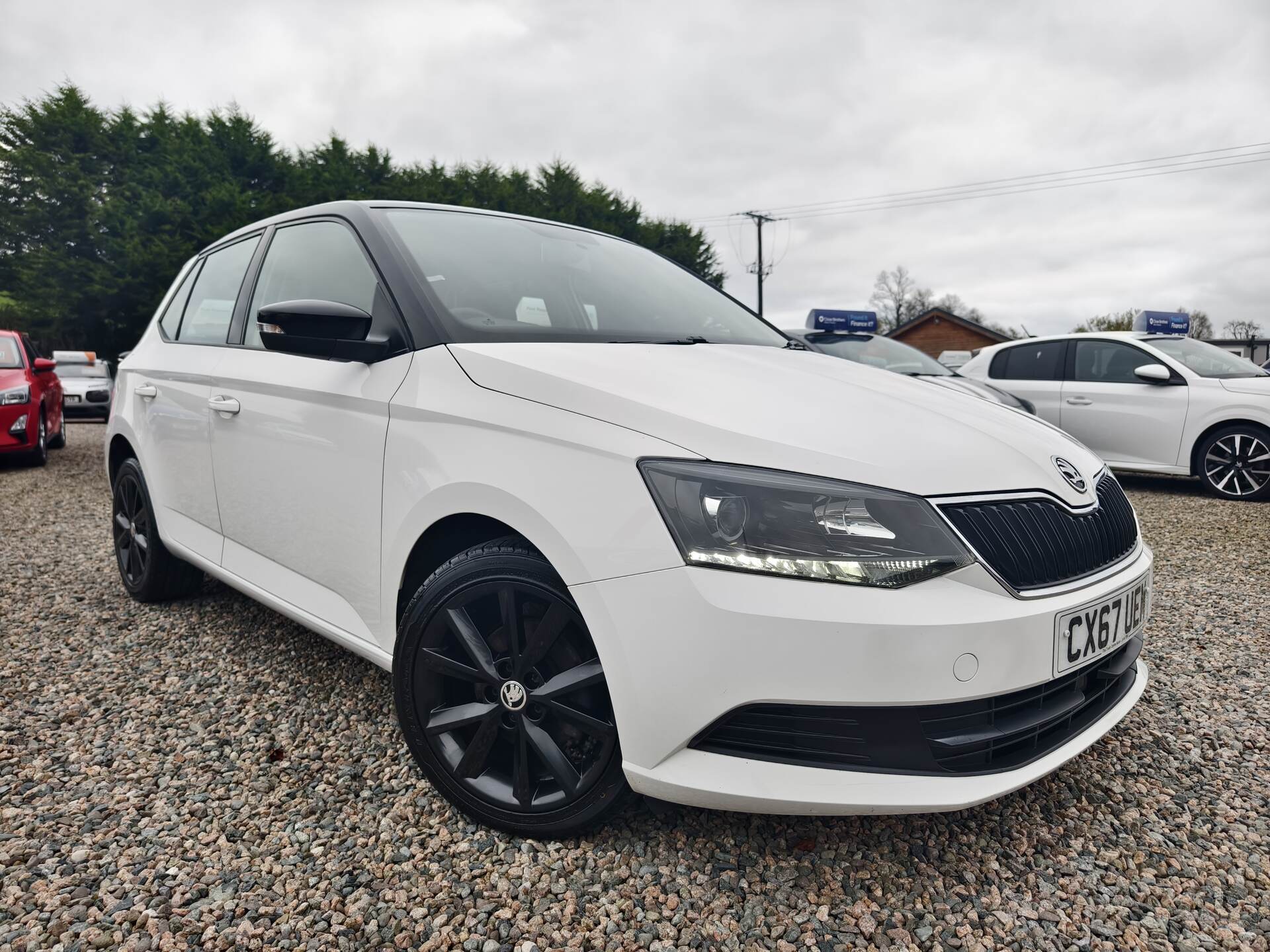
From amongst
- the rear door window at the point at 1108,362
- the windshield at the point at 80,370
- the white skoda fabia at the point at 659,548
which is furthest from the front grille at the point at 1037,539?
the windshield at the point at 80,370

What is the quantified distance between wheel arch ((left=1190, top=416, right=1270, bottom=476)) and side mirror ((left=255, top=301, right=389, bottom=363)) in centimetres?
747

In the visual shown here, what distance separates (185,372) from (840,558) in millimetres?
2772

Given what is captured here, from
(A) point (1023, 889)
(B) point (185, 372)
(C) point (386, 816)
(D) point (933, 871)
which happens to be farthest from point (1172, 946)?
(B) point (185, 372)

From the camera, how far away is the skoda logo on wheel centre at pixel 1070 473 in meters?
1.92

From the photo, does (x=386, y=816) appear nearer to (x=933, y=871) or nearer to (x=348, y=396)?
(x=348, y=396)

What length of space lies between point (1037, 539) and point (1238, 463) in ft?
22.2

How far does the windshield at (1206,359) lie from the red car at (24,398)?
1148 centimetres

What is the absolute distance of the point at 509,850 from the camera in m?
1.93

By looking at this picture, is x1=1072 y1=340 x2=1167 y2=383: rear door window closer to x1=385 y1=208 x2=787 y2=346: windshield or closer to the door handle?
x1=385 y1=208 x2=787 y2=346: windshield

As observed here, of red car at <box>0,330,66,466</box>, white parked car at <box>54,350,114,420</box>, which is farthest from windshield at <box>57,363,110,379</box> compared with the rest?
red car at <box>0,330,66,466</box>

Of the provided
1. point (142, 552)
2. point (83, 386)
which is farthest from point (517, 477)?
point (83, 386)

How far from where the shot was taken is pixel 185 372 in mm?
3227

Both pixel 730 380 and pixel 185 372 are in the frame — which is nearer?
pixel 730 380

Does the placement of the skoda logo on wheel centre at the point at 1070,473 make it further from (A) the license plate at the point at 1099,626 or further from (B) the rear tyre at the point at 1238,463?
(B) the rear tyre at the point at 1238,463
